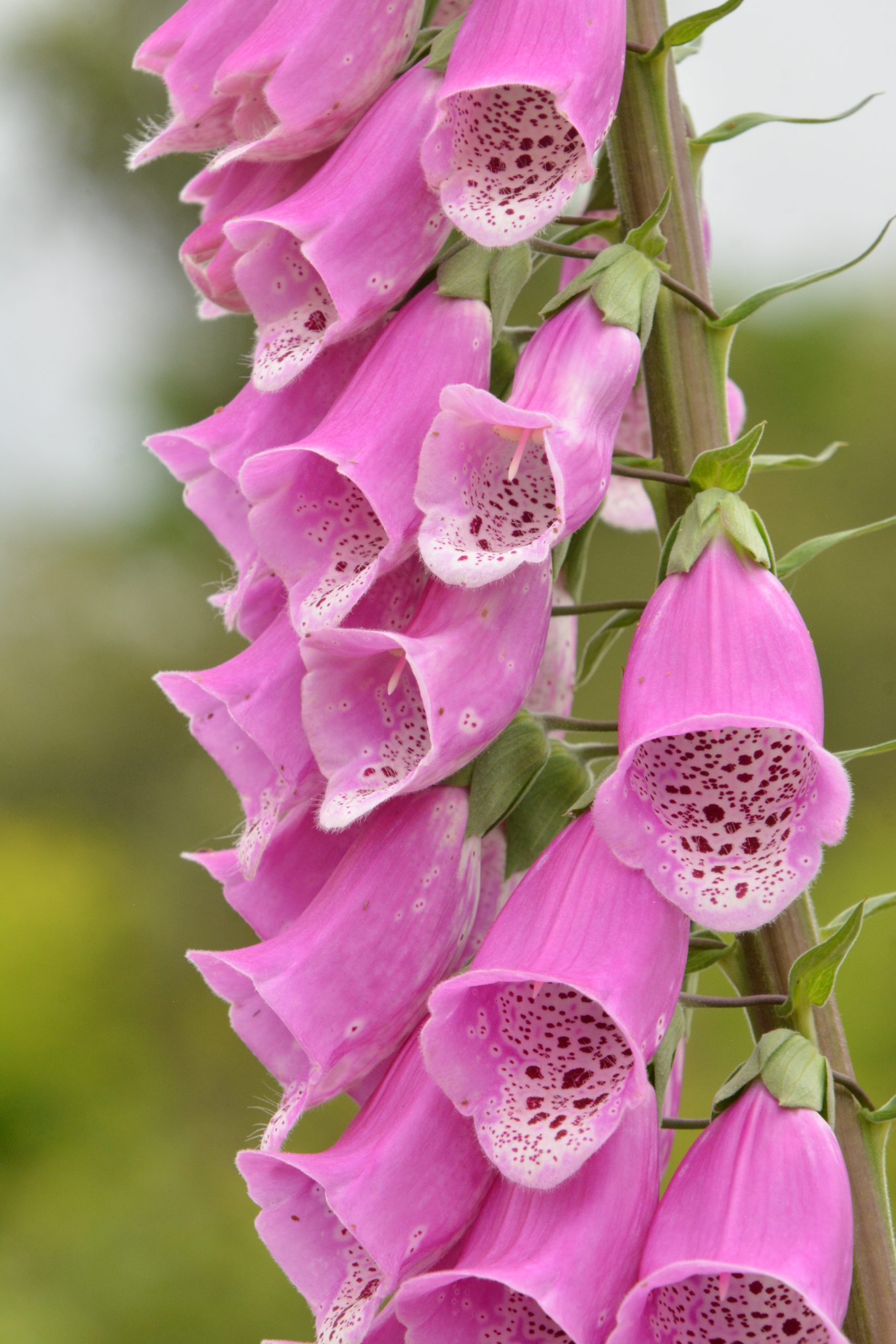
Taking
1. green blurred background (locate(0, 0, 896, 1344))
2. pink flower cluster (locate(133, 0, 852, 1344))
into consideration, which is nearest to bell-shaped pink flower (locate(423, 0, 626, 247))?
pink flower cluster (locate(133, 0, 852, 1344))

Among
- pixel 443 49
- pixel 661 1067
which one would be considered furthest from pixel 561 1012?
pixel 443 49

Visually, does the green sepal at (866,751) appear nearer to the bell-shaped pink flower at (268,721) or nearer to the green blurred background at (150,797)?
the bell-shaped pink flower at (268,721)

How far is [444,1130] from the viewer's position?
52 centimetres

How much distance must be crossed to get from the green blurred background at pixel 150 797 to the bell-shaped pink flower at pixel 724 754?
3236mm

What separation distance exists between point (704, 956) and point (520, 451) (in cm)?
23

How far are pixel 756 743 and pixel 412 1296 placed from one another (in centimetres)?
24

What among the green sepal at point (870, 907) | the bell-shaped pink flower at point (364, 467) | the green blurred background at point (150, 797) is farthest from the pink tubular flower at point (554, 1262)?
the green blurred background at point (150, 797)

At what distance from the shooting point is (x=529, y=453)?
0.51 meters

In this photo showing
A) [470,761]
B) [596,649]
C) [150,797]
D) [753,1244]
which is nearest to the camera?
[753,1244]

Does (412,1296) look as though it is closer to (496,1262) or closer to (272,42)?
(496,1262)

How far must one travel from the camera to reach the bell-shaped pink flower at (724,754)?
1.51 ft

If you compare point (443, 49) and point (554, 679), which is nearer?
point (443, 49)

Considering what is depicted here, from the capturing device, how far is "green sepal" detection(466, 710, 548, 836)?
1.84ft

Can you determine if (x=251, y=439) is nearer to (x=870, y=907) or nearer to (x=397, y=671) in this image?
(x=397, y=671)
